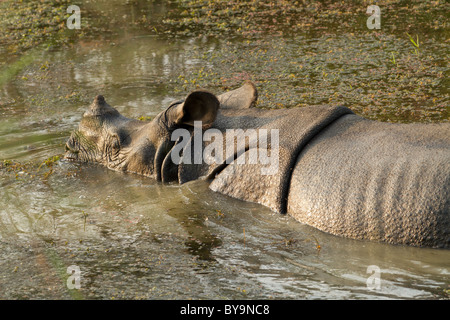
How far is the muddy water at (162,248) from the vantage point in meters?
3.64

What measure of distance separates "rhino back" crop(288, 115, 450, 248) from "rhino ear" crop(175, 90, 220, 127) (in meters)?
0.80

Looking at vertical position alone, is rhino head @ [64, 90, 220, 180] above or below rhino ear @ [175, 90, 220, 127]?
below

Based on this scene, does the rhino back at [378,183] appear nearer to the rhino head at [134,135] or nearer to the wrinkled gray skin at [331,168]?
the wrinkled gray skin at [331,168]

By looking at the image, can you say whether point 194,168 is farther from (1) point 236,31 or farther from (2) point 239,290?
(1) point 236,31

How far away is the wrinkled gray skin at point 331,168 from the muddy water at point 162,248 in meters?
0.10

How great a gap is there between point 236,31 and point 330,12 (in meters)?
1.62

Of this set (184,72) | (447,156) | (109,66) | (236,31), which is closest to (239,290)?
(447,156)

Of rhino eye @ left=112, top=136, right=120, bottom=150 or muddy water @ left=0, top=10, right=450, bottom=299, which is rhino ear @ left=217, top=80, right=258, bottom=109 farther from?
rhino eye @ left=112, top=136, right=120, bottom=150

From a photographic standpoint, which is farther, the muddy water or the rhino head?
the rhino head

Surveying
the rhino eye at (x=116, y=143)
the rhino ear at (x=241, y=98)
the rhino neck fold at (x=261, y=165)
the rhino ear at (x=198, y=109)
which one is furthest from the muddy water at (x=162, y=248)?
the rhino ear at (x=241, y=98)

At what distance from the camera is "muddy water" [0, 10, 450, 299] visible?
3.64m

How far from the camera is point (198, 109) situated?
4957 mm

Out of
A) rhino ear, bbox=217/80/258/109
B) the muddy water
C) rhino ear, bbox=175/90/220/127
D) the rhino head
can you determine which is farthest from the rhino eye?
rhino ear, bbox=217/80/258/109

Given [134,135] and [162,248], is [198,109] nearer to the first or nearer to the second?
[134,135]
